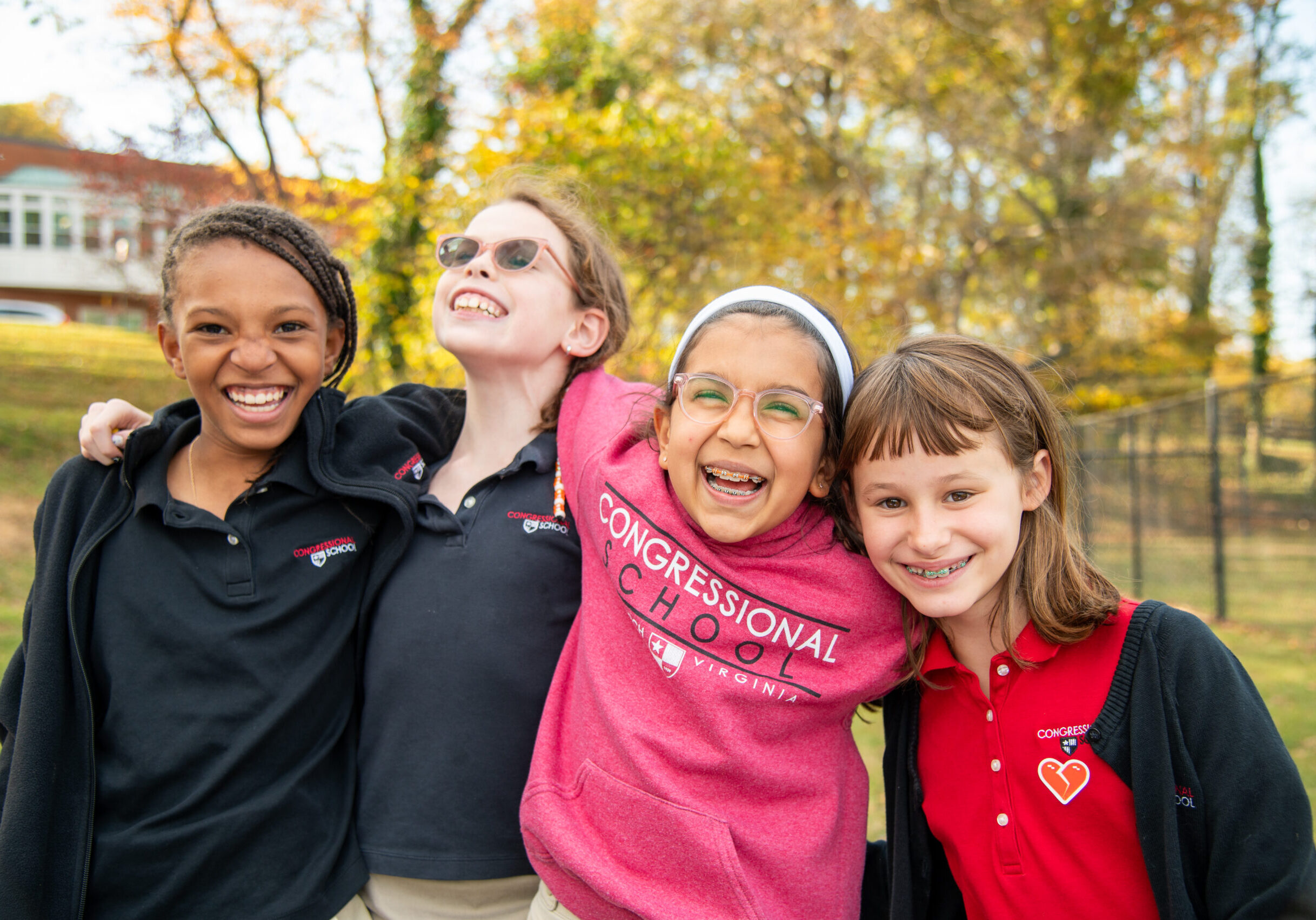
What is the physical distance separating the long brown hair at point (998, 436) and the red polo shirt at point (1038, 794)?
5 centimetres

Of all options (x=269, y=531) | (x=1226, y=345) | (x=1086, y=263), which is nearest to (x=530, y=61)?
(x=1086, y=263)

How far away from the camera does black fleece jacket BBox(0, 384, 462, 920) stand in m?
1.78

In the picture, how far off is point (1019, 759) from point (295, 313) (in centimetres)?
196

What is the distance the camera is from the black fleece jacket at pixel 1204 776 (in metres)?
1.49

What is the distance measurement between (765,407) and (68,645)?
5.31 feet

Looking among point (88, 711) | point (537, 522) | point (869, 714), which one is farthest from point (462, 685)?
point (869, 714)

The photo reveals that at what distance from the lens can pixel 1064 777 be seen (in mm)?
1740

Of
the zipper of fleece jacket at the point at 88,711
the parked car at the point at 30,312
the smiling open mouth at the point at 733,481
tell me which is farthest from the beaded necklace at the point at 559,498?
the parked car at the point at 30,312

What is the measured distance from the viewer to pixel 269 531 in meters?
2.08

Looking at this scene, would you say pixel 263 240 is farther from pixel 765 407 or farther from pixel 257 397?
pixel 765 407

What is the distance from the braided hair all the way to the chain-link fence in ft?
25.8

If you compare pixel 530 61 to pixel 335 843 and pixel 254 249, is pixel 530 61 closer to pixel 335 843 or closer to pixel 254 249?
pixel 254 249

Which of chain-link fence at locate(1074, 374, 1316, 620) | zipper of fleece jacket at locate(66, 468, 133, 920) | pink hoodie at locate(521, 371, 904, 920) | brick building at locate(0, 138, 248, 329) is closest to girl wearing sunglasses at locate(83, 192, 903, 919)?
pink hoodie at locate(521, 371, 904, 920)

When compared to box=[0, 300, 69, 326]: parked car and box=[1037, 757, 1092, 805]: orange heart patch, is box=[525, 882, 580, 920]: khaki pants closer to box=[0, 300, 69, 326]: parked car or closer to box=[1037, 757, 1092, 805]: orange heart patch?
box=[1037, 757, 1092, 805]: orange heart patch
